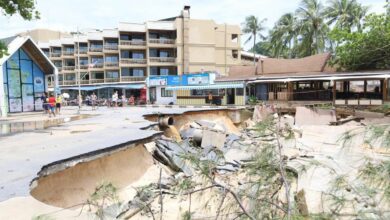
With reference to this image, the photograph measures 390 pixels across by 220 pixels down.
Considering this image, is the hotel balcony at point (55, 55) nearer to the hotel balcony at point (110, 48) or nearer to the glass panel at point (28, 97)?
the hotel balcony at point (110, 48)

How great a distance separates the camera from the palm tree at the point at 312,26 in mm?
35209

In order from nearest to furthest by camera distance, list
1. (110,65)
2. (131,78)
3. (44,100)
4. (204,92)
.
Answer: (44,100) → (204,92) → (131,78) → (110,65)

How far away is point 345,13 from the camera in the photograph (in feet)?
114

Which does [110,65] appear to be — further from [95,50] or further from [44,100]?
[44,100]

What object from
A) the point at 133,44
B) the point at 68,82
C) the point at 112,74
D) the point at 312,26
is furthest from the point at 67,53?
the point at 312,26

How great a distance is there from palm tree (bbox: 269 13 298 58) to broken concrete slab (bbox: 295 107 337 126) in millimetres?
18863

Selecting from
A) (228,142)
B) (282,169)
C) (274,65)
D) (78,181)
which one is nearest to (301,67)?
(274,65)

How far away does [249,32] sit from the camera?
5575 centimetres

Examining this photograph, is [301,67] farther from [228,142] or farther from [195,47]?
[195,47]

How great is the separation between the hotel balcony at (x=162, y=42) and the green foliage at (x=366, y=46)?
26444mm

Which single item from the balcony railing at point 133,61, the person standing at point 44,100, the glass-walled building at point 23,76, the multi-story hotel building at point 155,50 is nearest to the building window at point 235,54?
the multi-story hotel building at point 155,50

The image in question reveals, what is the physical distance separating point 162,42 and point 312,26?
71.8 ft

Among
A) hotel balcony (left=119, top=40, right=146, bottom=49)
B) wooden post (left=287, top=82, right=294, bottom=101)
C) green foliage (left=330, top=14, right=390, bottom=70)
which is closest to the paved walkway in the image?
wooden post (left=287, top=82, right=294, bottom=101)

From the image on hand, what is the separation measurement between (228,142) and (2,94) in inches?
555
